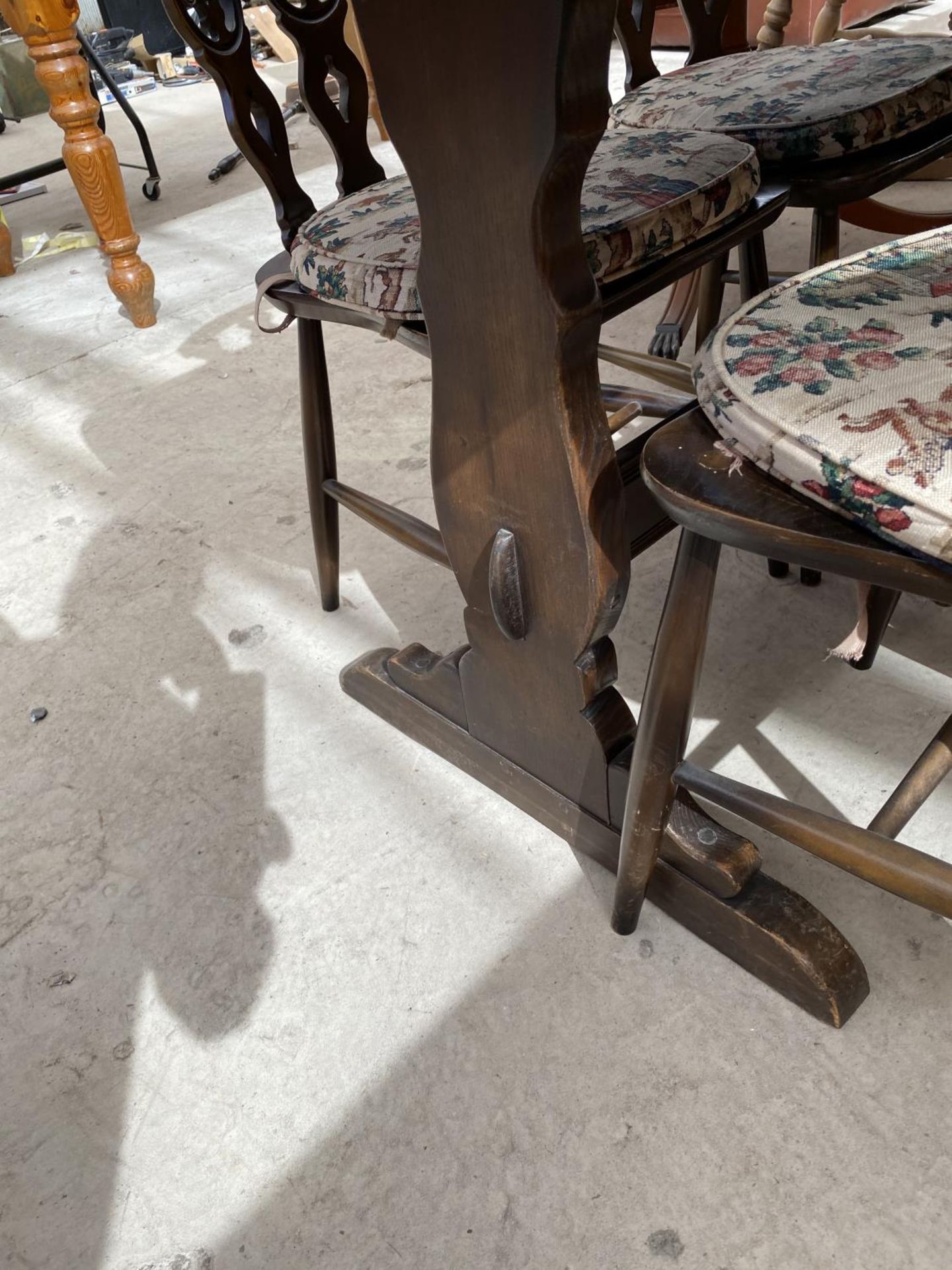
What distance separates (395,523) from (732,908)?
2.02ft

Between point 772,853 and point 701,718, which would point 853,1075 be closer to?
point 772,853

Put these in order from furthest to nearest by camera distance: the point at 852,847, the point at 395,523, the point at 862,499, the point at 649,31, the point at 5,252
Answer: the point at 5,252, the point at 649,31, the point at 395,523, the point at 852,847, the point at 862,499

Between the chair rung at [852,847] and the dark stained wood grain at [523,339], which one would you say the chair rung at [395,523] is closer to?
the dark stained wood grain at [523,339]

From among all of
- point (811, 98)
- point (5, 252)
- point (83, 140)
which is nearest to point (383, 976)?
point (811, 98)

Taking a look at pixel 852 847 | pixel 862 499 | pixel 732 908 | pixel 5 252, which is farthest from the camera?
pixel 5 252

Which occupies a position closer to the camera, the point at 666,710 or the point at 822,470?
the point at 822,470

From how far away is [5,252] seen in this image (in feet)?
10.6

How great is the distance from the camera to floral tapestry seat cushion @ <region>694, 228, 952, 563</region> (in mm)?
587

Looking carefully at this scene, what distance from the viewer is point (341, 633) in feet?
5.08

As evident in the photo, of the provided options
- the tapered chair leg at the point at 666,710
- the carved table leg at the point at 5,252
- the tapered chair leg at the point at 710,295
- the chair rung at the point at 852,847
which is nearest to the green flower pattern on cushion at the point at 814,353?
the tapered chair leg at the point at 666,710

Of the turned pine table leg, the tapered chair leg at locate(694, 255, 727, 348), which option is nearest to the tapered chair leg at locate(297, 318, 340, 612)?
the tapered chair leg at locate(694, 255, 727, 348)

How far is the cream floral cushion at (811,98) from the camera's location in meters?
1.17

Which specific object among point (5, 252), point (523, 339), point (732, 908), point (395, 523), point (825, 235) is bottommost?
point (5, 252)

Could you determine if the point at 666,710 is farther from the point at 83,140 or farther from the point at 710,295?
the point at 83,140
